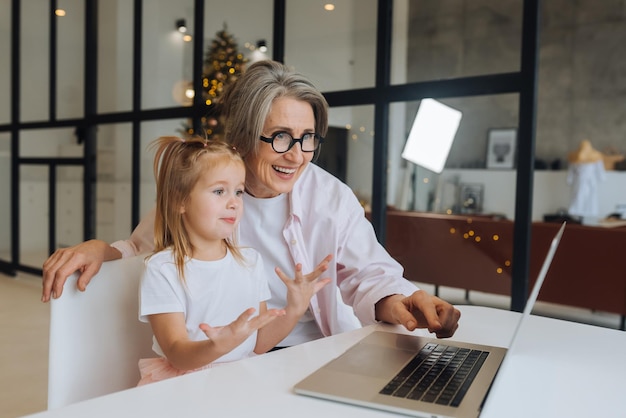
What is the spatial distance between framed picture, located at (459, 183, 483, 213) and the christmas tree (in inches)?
70.7

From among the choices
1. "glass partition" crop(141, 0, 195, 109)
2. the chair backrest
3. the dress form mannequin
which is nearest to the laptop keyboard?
the chair backrest

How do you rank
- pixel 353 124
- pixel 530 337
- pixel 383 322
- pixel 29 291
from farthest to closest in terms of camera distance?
pixel 29 291
pixel 353 124
pixel 383 322
pixel 530 337

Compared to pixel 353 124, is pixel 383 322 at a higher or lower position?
lower

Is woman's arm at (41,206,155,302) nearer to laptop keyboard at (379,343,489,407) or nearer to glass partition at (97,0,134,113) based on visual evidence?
laptop keyboard at (379,343,489,407)

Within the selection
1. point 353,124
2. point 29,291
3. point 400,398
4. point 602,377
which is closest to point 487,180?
point 353,124

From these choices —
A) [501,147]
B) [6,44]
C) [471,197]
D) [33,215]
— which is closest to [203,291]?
[471,197]

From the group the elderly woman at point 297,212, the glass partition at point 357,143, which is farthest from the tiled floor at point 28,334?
the elderly woman at point 297,212

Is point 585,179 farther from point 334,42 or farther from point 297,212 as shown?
point 297,212

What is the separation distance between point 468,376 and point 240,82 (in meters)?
1.03

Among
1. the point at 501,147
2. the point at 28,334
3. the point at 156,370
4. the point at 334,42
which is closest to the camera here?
the point at 156,370

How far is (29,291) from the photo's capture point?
5.67 meters

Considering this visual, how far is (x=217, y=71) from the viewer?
4.41 meters

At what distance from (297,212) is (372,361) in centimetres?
76

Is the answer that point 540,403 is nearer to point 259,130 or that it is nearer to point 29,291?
point 259,130
